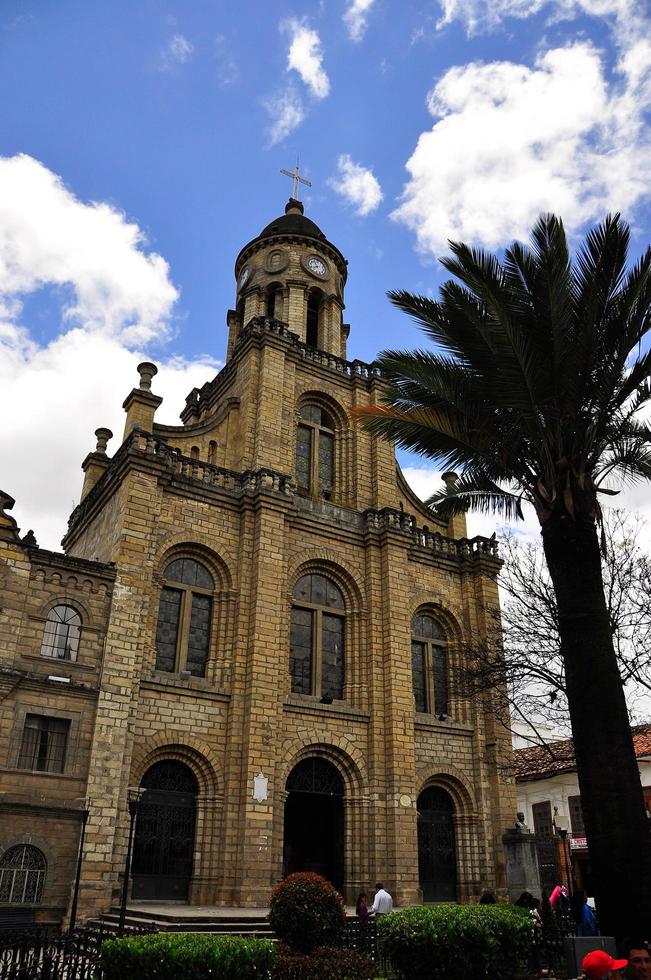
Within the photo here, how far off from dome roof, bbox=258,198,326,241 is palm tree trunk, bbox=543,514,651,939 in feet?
76.0

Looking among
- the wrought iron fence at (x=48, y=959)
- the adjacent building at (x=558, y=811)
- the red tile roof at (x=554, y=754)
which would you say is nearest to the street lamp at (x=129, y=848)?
the wrought iron fence at (x=48, y=959)

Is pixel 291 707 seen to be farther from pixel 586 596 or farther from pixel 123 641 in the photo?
pixel 586 596

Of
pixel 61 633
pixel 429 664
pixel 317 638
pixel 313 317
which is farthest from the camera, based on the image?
pixel 313 317

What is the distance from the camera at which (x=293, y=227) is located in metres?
32.3

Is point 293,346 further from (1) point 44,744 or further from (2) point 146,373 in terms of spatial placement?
(1) point 44,744

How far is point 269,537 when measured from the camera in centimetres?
2227

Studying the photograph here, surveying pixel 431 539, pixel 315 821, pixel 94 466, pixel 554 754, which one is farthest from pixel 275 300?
pixel 554 754

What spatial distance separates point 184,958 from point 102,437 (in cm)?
2244

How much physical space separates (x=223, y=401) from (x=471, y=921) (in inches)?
781

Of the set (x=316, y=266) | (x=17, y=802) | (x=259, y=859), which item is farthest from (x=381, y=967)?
(x=316, y=266)

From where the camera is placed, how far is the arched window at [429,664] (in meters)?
24.6

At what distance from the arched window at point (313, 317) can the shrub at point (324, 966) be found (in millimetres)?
23536

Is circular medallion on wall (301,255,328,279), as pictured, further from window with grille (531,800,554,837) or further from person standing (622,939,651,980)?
person standing (622,939,651,980)

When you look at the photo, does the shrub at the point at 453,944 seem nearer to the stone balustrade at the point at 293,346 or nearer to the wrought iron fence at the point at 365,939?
the wrought iron fence at the point at 365,939
